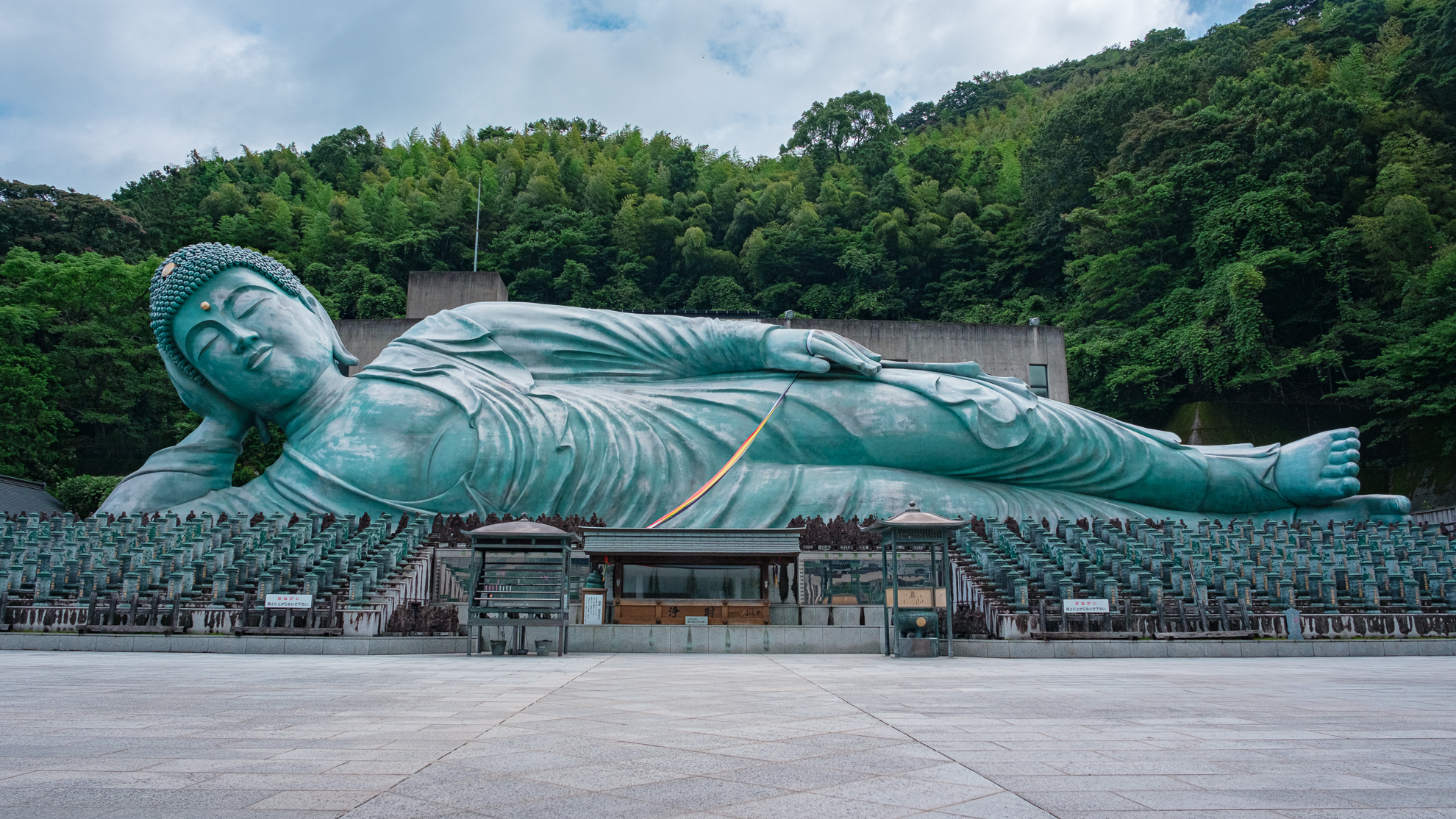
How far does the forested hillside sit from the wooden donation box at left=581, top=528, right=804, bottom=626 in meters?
21.7

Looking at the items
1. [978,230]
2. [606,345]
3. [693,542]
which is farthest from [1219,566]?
[978,230]

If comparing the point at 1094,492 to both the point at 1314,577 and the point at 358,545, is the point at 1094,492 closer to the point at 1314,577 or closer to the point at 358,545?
the point at 1314,577

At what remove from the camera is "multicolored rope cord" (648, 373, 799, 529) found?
631 inches

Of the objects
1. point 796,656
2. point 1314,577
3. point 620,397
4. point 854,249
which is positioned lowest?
point 796,656

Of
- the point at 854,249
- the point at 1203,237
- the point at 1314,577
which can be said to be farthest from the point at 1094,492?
the point at 854,249

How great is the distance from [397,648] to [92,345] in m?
24.7

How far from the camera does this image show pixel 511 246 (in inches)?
1661

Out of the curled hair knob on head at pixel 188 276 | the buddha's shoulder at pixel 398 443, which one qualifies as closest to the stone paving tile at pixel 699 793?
the buddha's shoulder at pixel 398 443

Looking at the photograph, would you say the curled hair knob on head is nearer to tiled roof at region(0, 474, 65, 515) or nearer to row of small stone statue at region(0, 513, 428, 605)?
row of small stone statue at region(0, 513, 428, 605)

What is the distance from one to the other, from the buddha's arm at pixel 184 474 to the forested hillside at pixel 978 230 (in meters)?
13.0

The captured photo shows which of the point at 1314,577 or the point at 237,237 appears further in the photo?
the point at 237,237

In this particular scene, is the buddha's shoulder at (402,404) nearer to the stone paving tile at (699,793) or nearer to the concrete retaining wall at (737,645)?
the concrete retaining wall at (737,645)

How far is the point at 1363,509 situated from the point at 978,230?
26502 millimetres

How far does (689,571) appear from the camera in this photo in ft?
40.1
